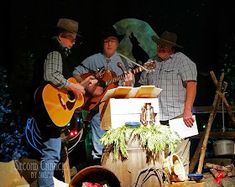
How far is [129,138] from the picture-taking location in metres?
5.69

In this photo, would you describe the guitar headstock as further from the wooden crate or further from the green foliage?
the green foliage

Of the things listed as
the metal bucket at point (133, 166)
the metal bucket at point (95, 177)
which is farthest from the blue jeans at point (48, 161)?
the metal bucket at point (133, 166)

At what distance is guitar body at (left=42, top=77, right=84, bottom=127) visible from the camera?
6.35 meters

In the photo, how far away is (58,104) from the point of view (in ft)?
21.2

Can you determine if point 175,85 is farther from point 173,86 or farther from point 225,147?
point 225,147

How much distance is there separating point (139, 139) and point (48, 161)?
4.45ft

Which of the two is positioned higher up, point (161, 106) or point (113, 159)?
point (161, 106)

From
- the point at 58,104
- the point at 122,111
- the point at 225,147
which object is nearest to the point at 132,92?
the point at 122,111

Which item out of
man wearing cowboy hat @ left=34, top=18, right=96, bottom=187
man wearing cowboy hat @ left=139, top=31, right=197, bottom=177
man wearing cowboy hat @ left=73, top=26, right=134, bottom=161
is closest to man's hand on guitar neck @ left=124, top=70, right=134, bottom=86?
man wearing cowboy hat @ left=73, top=26, right=134, bottom=161

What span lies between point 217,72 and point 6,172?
21.2 feet

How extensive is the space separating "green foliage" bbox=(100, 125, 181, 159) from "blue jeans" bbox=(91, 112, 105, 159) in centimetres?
126

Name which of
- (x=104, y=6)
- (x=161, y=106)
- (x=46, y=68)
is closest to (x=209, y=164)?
(x=161, y=106)

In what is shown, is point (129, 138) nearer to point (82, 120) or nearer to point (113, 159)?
point (113, 159)

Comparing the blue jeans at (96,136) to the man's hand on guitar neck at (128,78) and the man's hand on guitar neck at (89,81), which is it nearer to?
the man's hand on guitar neck at (89,81)
